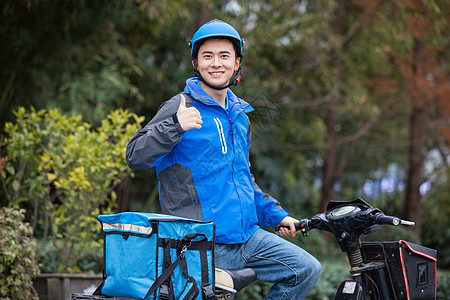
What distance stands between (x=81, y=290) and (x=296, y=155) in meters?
7.83

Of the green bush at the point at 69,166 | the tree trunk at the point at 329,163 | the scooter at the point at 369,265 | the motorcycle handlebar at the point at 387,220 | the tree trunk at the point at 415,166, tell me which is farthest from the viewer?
the tree trunk at the point at 415,166

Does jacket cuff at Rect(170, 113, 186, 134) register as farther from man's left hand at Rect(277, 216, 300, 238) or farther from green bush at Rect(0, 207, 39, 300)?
green bush at Rect(0, 207, 39, 300)

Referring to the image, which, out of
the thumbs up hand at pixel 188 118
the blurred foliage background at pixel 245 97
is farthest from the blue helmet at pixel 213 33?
the blurred foliage background at pixel 245 97

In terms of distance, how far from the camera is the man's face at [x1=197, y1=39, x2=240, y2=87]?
9.61 feet

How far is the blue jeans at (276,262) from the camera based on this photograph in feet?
9.18

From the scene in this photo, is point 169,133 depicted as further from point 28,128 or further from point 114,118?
point 28,128

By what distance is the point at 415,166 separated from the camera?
13.1 meters

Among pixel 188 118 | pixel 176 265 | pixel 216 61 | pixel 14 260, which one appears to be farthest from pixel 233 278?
pixel 14 260

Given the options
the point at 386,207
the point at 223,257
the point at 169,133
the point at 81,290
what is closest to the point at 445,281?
the point at 81,290

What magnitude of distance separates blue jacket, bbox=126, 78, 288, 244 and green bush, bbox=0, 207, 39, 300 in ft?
5.54

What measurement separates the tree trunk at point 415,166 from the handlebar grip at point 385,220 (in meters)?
10.6

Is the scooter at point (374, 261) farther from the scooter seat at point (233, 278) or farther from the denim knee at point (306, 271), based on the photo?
the scooter seat at point (233, 278)

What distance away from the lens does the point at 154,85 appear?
9547mm

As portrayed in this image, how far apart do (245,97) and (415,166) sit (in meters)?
6.79
